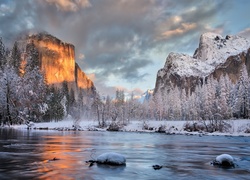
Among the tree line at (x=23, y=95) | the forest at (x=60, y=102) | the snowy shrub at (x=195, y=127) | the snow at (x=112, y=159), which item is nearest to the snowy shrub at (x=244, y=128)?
the forest at (x=60, y=102)

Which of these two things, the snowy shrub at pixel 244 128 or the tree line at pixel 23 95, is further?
the tree line at pixel 23 95

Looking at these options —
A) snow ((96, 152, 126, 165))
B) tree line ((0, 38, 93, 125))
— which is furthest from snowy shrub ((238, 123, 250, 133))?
snow ((96, 152, 126, 165))

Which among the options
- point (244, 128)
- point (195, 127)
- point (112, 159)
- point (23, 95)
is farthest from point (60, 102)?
point (112, 159)

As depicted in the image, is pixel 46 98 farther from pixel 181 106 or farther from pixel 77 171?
pixel 77 171


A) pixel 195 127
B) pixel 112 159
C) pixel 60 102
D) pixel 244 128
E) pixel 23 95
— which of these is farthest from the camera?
pixel 60 102

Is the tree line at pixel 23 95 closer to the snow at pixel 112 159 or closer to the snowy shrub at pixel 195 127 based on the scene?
the snowy shrub at pixel 195 127

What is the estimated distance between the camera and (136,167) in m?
13.7

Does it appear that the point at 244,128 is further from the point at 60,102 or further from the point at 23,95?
the point at 60,102

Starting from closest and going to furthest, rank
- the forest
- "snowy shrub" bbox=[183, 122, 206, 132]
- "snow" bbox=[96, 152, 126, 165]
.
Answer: "snow" bbox=[96, 152, 126, 165] → the forest → "snowy shrub" bbox=[183, 122, 206, 132]

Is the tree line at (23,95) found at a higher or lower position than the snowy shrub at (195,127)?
higher

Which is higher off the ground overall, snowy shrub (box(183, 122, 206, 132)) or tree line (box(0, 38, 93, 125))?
tree line (box(0, 38, 93, 125))

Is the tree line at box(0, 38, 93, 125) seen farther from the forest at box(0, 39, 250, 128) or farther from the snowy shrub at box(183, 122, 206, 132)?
the snowy shrub at box(183, 122, 206, 132)

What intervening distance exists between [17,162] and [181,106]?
116m

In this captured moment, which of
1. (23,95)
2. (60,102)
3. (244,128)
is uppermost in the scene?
(60,102)
